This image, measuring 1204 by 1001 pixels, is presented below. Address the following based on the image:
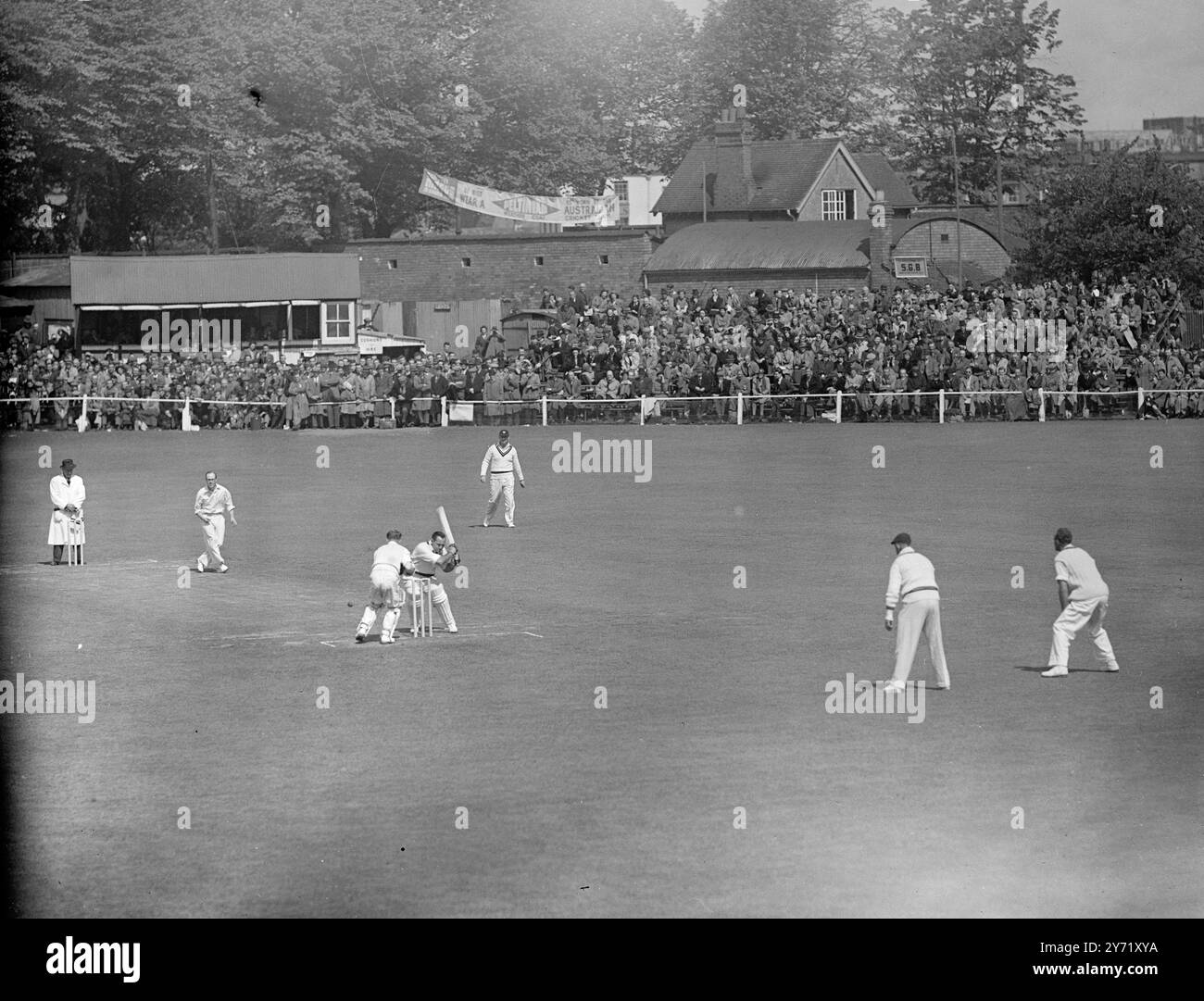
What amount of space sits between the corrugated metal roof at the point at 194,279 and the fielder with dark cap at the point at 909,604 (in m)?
46.9

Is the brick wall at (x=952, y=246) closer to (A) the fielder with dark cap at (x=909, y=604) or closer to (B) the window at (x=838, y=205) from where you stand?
(B) the window at (x=838, y=205)

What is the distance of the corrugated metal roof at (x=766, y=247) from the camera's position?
62.9 metres

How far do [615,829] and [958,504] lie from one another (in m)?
19.8

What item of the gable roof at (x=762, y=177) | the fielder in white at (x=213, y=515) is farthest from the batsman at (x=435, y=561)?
the gable roof at (x=762, y=177)

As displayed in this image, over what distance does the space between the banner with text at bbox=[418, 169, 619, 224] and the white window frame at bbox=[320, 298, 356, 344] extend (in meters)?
5.86

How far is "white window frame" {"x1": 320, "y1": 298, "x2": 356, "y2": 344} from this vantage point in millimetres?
62250

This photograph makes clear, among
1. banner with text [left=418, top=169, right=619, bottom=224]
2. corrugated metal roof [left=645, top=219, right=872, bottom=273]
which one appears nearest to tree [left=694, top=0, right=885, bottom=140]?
corrugated metal roof [left=645, top=219, right=872, bottom=273]

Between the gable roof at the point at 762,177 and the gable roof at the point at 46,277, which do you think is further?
the gable roof at the point at 762,177

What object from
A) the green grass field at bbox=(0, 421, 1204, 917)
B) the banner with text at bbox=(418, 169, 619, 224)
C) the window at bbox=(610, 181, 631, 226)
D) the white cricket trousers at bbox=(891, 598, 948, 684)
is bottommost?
the green grass field at bbox=(0, 421, 1204, 917)

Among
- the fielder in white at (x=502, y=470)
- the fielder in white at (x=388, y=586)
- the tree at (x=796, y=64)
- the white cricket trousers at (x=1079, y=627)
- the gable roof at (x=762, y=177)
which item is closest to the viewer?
the white cricket trousers at (x=1079, y=627)

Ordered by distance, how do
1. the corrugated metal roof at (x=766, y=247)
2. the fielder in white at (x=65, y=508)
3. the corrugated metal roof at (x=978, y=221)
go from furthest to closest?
the corrugated metal roof at (x=766, y=247)
the corrugated metal roof at (x=978, y=221)
the fielder in white at (x=65, y=508)

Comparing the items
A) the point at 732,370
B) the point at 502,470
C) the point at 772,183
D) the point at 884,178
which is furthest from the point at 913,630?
the point at 884,178

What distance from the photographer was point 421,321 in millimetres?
68938

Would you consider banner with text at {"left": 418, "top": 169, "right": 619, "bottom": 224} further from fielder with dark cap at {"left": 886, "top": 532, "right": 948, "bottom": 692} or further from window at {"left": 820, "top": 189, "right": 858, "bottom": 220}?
fielder with dark cap at {"left": 886, "top": 532, "right": 948, "bottom": 692}
